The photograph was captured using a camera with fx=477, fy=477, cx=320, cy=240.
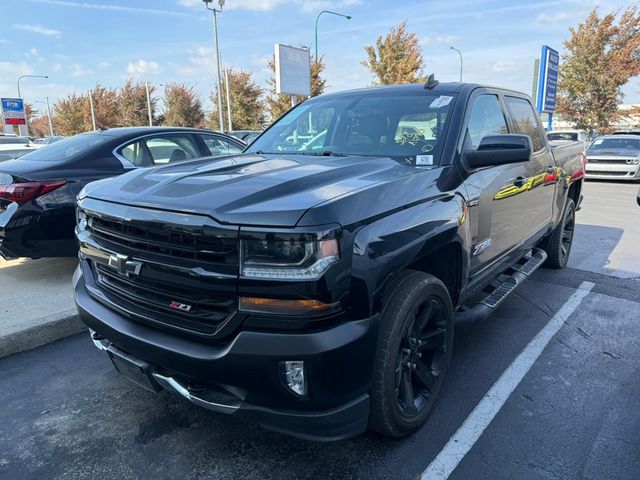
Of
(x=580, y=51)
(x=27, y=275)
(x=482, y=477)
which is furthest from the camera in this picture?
(x=580, y=51)

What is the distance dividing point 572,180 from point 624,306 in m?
1.61

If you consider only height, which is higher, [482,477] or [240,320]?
[240,320]

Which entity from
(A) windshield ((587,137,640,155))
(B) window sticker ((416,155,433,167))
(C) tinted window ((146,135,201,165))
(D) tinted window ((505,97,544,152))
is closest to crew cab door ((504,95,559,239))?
(D) tinted window ((505,97,544,152))

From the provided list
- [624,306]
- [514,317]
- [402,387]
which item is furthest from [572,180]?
[402,387]

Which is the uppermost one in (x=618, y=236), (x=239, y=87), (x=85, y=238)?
(x=239, y=87)

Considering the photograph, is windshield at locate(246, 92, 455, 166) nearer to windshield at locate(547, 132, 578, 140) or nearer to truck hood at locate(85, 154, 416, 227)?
truck hood at locate(85, 154, 416, 227)

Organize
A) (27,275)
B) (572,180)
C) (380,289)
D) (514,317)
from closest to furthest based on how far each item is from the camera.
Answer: (380,289), (514,317), (27,275), (572,180)

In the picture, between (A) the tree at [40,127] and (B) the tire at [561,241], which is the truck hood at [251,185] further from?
(A) the tree at [40,127]

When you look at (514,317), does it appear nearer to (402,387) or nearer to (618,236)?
(402,387)

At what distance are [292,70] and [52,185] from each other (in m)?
15.1

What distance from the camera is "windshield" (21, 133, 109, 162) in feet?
16.1

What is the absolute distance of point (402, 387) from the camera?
249 centimetres

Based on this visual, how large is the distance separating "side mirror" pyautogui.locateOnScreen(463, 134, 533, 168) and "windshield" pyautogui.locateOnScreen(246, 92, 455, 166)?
226 millimetres

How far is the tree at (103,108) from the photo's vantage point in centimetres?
4559
